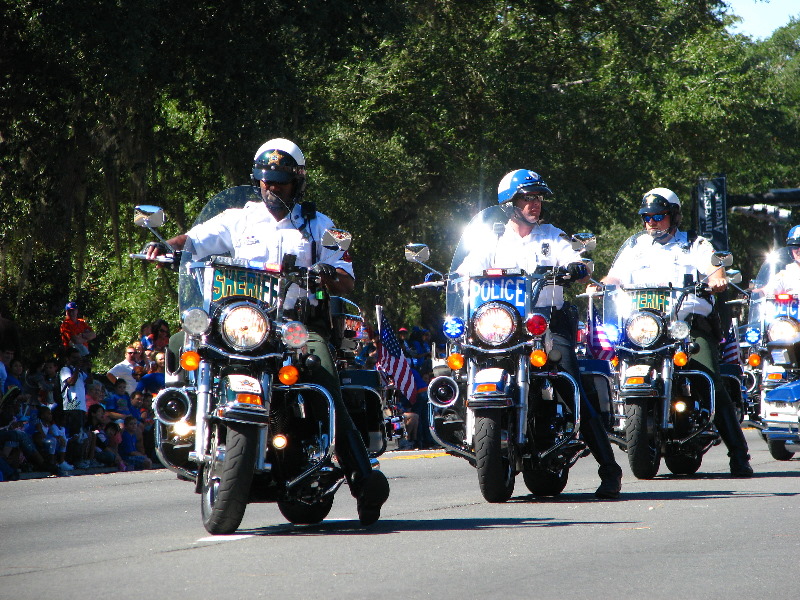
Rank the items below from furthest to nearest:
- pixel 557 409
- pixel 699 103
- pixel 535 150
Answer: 1. pixel 699 103
2. pixel 535 150
3. pixel 557 409

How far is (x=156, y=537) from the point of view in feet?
23.2

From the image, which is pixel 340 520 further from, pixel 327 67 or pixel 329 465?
pixel 327 67

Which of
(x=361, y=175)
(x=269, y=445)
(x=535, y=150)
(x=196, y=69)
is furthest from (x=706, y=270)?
(x=535, y=150)

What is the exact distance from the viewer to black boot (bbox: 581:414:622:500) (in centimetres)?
871

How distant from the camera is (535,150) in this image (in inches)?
1108

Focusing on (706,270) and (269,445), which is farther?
(706,270)

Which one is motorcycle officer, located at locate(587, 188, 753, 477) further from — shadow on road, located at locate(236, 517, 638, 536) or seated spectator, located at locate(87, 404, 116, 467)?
seated spectator, located at locate(87, 404, 116, 467)

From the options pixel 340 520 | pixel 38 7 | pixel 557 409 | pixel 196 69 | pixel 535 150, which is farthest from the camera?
pixel 535 150

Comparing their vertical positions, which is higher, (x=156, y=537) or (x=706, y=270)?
(x=706, y=270)

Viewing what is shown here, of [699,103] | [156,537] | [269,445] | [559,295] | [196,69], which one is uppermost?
[699,103]

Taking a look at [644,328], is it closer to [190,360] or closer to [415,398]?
[190,360]

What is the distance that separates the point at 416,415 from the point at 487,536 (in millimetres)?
10784

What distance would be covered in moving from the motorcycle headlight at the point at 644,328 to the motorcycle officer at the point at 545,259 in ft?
4.51

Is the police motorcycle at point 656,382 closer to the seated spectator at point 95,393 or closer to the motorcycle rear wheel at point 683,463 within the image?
the motorcycle rear wheel at point 683,463
